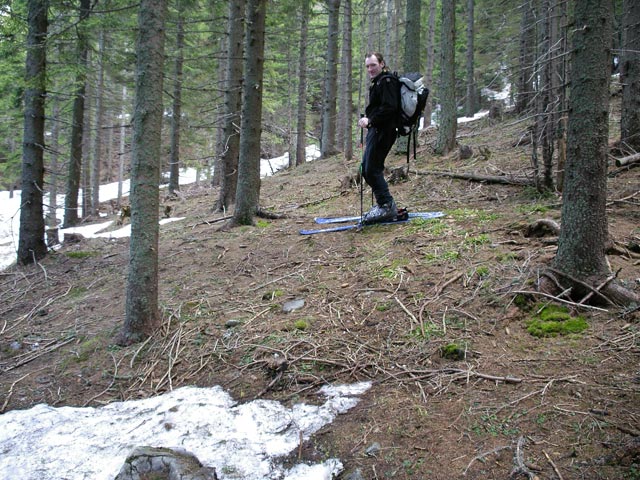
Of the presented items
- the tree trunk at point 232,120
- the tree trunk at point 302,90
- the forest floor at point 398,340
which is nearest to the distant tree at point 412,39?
the tree trunk at point 232,120

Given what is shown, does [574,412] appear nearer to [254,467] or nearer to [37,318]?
[254,467]

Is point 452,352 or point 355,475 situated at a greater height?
point 452,352

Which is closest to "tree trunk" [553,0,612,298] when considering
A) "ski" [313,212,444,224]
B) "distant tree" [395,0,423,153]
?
"ski" [313,212,444,224]

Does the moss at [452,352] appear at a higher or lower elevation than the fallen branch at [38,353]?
higher

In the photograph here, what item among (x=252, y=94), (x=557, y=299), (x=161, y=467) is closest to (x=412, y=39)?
(x=252, y=94)

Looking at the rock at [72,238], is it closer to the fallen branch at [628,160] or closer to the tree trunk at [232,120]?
the tree trunk at [232,120]

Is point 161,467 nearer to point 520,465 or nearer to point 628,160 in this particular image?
point 520,465

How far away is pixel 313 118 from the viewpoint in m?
39.2

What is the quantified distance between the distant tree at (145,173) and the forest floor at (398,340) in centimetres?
36

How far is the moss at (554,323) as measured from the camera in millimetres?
3762

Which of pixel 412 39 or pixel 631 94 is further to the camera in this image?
pixel 412 39

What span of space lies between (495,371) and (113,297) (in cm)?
573

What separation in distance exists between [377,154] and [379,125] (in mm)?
429

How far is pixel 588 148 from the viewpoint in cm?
382
